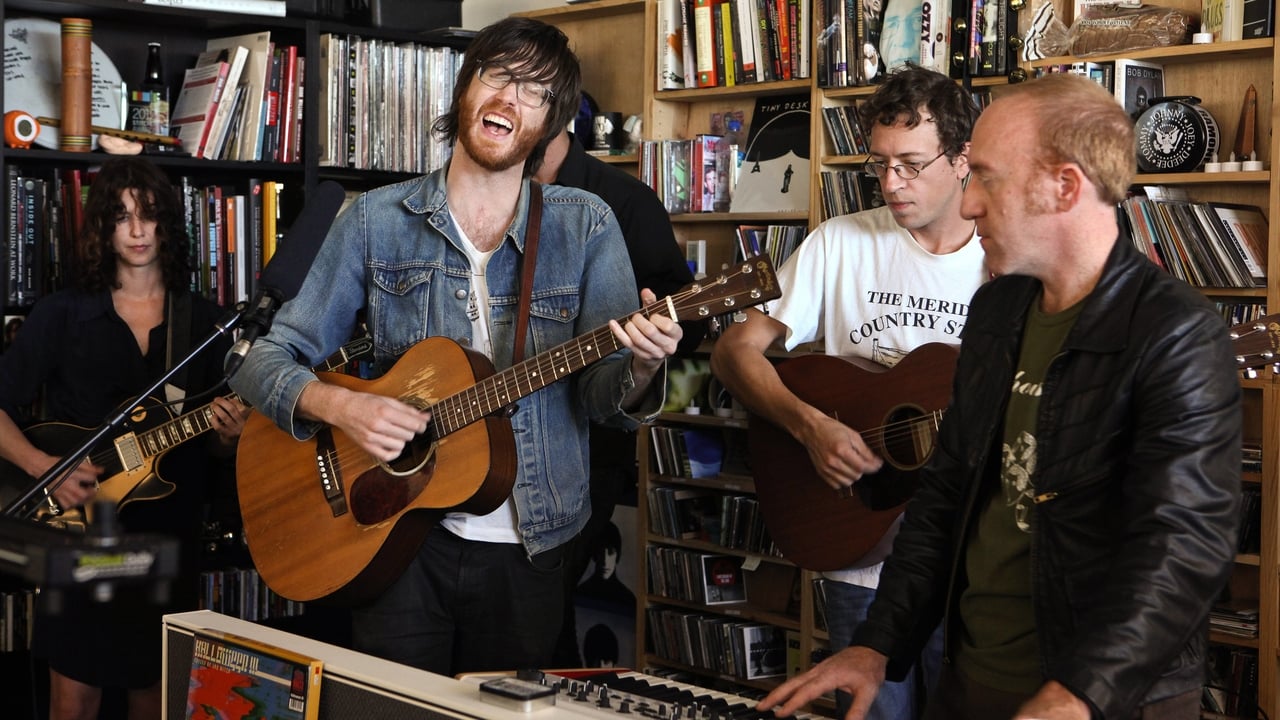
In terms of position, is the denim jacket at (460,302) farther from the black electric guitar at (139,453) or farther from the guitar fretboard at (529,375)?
the black electric guitar at (139,453)

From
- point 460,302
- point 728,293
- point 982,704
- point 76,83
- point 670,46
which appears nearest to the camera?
point 982,704

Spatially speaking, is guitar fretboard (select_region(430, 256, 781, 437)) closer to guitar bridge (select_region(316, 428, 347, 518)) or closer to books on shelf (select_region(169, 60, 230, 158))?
guitar bridge (select_region(316, 428, 347, 518))

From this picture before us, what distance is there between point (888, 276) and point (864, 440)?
0.34 metres

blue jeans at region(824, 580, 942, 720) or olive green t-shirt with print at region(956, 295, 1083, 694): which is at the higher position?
olive green t-shirt with print at region(956, 295, 1083, 694)

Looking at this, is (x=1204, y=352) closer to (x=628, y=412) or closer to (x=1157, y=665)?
(x=1157, y=665)

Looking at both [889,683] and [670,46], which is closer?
[889,683]

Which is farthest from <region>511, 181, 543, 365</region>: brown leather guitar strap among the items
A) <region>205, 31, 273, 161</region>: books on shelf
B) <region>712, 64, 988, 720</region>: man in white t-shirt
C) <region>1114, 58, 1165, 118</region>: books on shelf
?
<region>205, 31, 273, 161</region>: books on shelf

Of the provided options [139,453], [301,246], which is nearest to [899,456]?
[301,246]

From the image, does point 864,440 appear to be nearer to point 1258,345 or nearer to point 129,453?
point 1258,345

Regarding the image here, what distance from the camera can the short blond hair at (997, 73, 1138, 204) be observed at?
5.04 ft

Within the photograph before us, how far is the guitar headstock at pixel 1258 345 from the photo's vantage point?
216 centimetres

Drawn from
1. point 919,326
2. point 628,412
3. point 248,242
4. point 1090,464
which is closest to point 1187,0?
point 919,326

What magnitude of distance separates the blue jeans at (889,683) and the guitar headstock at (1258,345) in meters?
0.71

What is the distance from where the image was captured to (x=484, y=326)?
231cm
